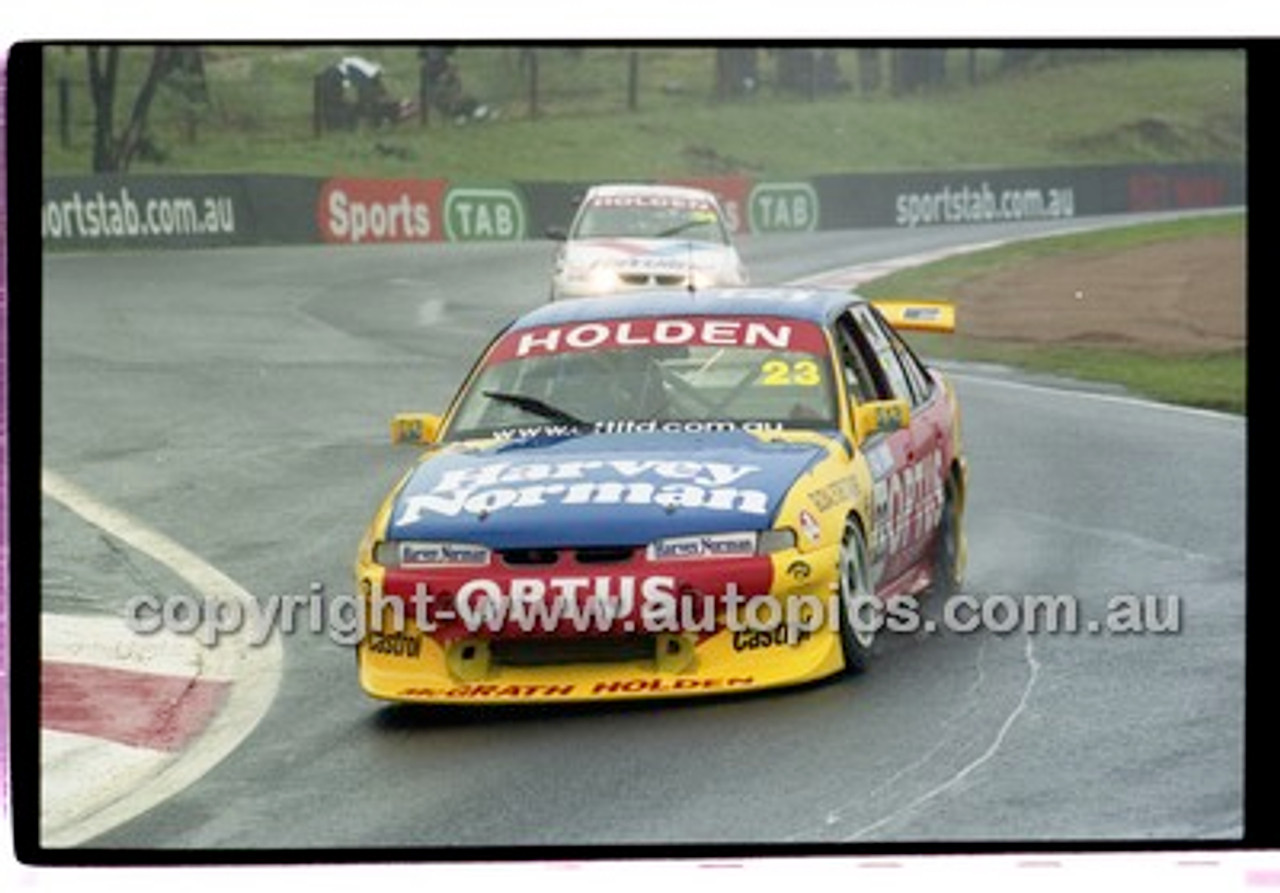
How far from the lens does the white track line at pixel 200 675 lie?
545 cm

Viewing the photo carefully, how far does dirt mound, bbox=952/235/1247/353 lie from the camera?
17375 millimetres

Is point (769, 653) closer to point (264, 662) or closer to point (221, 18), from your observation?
point (264, 662)

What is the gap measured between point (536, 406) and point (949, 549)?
1.49 m

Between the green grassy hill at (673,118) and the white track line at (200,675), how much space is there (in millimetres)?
1085

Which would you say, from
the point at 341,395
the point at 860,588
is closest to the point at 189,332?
the point at 341,395

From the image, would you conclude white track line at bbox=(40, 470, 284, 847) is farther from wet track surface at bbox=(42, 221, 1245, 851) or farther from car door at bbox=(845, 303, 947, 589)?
car door at bbox=(845, 303, 947, 589)

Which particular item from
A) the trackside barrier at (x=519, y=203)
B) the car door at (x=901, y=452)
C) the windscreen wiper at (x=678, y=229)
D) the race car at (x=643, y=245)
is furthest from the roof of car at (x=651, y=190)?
the car door at (x=901, y=452)

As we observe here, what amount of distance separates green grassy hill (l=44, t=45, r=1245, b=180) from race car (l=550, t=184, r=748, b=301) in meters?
0.57

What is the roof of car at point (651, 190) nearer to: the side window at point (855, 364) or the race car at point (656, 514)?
the side window at point (855, 364)

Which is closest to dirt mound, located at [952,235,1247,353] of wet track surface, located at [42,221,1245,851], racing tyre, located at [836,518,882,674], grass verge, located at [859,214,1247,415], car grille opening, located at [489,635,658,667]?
grass verge, located at [859,214,1247,415]

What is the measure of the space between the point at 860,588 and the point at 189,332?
9.64 metres

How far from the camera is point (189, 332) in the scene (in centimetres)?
1677

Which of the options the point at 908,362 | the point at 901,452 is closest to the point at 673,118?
the point at 908,362

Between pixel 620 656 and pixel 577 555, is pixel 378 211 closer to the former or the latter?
pixel 577 555
